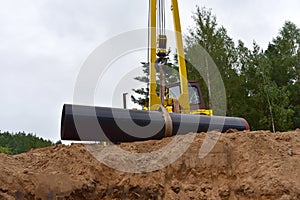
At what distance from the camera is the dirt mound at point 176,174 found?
4.04m

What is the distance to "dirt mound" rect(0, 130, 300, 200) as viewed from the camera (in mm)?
4043

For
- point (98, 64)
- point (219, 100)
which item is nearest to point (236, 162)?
point (98, 64)

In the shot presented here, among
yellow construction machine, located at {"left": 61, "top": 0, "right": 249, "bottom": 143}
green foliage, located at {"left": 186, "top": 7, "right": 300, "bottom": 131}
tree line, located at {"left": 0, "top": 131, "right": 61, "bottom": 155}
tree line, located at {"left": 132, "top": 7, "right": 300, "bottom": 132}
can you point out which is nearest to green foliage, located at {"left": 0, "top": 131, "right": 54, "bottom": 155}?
tree line, located at {"left": 0, "top": 131, "right": 61, "bottom": 155}

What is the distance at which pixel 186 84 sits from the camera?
352 inches

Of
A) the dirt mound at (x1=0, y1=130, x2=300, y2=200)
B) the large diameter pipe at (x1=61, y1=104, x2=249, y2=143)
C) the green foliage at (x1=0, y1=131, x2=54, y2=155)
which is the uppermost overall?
the green foliage at (x1=0, y1=131, x2=54, y2=155)

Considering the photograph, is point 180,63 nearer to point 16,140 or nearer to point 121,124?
point 121,124

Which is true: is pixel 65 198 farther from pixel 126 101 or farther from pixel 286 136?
pixel 126 101

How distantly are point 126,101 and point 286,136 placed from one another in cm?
393

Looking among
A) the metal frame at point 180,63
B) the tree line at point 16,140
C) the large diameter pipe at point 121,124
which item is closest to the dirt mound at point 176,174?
the large diameter pipe at point 121,124

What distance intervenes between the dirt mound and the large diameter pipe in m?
0.40

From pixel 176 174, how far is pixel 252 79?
1924cm

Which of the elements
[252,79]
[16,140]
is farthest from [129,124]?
[16,140]

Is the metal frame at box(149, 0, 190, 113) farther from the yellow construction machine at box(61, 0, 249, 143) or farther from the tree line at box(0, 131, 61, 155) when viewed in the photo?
the tree line at box(0, 131, 61, 155)

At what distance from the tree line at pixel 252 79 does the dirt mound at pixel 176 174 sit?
15.4 metres
